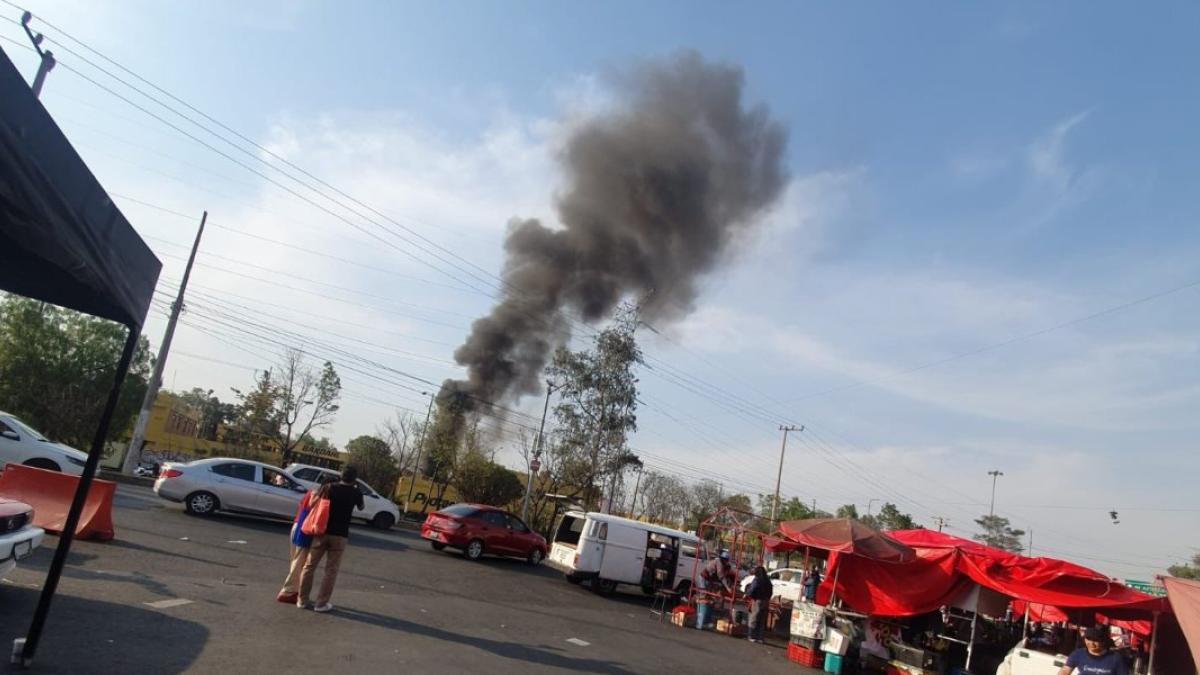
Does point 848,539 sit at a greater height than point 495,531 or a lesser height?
greater

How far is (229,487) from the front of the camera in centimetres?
1512

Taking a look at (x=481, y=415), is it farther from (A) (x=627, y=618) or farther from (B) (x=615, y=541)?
(A) (x=627, y=618)

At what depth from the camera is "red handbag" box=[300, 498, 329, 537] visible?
7621mm

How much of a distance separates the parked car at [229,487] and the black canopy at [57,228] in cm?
1059

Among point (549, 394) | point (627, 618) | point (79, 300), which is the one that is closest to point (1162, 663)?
point (627, 618)

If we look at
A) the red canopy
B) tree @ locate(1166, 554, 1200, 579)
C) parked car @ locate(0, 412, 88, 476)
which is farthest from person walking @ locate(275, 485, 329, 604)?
tree @ locate(1166, 554, 1200, 579)

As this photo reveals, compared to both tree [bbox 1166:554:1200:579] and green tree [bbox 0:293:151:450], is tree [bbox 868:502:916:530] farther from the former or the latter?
green tree [bbox 0:293:151:450]

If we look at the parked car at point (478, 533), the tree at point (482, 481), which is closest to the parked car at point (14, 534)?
the parked car at point (478, 533)

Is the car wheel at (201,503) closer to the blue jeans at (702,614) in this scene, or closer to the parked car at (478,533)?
the parked car at (478,533)

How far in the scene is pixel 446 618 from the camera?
8.78m

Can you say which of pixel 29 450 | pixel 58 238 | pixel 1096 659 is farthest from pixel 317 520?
pixel 29 450

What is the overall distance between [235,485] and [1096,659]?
14.8 meters

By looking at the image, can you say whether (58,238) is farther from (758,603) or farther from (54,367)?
(54,367)

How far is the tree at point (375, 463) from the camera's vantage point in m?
32.5
